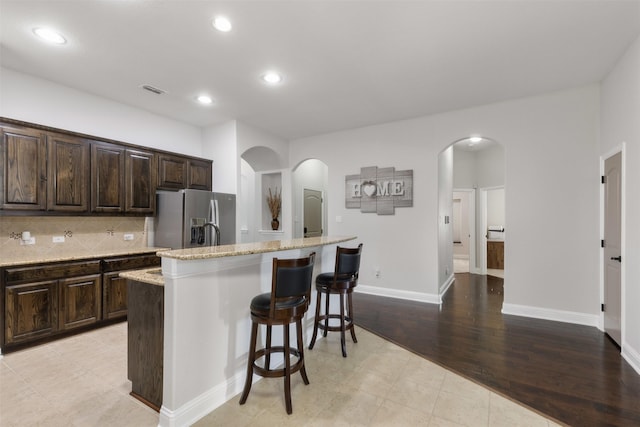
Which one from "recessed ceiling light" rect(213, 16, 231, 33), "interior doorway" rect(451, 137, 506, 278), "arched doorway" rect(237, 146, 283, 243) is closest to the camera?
"recessed ceiling light" rect(213, 16, 231, 33)

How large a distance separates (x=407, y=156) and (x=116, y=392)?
14.8ft

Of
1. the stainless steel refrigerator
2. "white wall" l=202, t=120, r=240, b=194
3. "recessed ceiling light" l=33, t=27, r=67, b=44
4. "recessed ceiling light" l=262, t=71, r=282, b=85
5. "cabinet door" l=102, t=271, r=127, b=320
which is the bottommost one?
"cabinet door" l=102, t=271, r=127, b=320

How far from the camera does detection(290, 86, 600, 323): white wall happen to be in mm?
3623

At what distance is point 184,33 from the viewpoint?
2.53 metres

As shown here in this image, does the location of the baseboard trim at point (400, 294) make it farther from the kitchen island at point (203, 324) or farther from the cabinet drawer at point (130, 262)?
the cabinet drawer at point (130, 262)

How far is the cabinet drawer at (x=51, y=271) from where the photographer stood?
285cm

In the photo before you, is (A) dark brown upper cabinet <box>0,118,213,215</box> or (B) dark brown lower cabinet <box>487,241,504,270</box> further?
(B) dark brown lower cabinet <box>487,241,504,270</box>

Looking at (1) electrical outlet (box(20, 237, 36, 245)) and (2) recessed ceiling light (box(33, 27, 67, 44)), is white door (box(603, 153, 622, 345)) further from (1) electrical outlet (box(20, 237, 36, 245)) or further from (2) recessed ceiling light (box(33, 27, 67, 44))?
(1) electrical outlet (box(20, 237, 36, 245))

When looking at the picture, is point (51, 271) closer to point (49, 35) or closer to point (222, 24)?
point (49, 35)

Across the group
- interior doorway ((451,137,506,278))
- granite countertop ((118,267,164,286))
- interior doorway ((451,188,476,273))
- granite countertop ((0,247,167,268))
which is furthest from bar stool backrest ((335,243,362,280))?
interior doorway ((451,137,506,278))

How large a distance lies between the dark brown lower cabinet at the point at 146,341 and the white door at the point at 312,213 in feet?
14.9

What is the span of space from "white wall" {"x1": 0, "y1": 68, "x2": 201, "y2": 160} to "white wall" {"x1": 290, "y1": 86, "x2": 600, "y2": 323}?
3494 millimetres

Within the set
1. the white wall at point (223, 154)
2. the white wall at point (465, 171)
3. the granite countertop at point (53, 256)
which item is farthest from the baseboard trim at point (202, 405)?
the white wall at point (465, 171)

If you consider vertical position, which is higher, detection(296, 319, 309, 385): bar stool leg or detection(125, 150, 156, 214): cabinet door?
detection(125, 150, 156, 214): cabinet door
